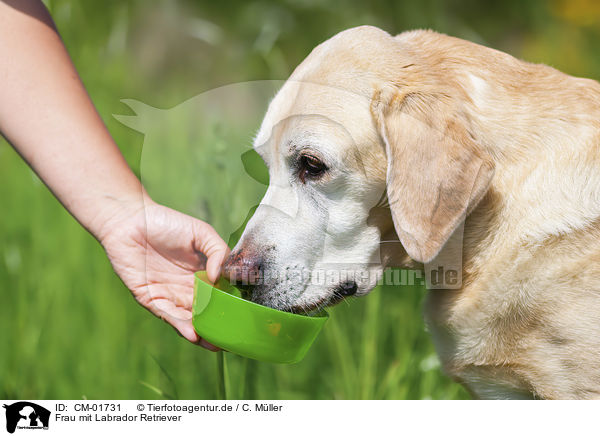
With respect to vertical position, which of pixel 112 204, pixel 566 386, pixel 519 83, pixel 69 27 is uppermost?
pixel 69 27

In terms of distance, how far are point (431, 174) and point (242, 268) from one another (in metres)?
0.59

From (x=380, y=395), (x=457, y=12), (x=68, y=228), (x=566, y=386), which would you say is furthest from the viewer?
(x=457, y=12)

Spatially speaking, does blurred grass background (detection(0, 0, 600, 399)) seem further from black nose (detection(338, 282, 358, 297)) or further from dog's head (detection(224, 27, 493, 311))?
black nose (detection(338, 282, 358, 297))

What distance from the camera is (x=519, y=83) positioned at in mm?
1913

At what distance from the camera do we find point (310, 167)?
6.16 ft

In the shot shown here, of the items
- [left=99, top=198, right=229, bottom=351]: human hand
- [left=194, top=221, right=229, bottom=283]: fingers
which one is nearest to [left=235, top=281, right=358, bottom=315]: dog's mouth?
[left=194, top=221, right=229, bottom=283]: fingers

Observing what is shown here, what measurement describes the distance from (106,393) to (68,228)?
3.14 ft

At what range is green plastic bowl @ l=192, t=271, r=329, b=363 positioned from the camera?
65.6 inches

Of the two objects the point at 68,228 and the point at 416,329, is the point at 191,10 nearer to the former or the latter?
the point at 68,228

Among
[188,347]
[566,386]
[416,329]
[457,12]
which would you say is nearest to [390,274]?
[566,386]

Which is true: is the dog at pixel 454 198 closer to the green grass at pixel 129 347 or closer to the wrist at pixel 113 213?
the wrist at pixel 113 213

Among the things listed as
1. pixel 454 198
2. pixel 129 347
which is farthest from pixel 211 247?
pixel 129 347
